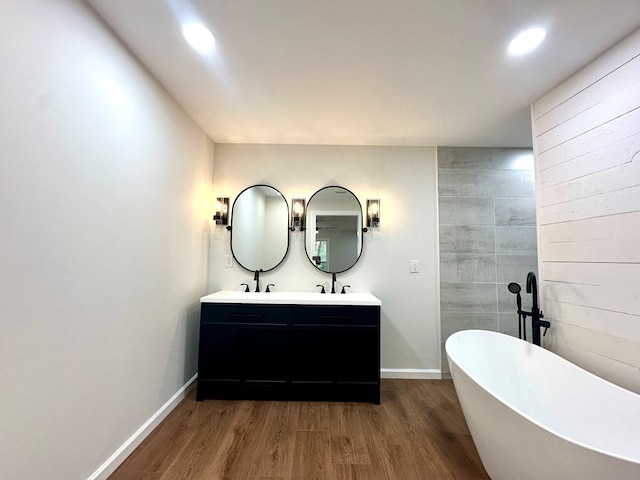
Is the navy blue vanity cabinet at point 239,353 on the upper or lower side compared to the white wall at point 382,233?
lower

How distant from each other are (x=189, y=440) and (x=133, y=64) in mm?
2379

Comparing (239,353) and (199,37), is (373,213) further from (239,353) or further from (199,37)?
(199,37)

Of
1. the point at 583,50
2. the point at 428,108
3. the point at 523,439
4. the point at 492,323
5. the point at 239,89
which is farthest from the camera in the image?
the point at 492,323

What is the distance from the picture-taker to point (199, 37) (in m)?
1.57

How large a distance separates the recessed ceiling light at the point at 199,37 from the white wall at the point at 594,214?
7.46 ft

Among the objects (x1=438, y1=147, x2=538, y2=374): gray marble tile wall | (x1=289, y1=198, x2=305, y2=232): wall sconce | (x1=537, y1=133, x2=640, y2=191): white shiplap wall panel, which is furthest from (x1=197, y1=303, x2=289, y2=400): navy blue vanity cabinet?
(x1=537, y1=133, x2=640, y2=191): white shiplap wall panel

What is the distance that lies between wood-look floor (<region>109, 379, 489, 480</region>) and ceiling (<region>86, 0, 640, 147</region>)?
2386mm

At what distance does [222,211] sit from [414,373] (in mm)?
2553

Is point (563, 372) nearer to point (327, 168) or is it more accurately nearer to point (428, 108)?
point (428, 108)

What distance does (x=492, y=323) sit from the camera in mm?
2908

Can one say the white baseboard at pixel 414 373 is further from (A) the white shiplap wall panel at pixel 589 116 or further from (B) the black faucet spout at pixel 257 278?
(A) the white shiplap wall panel at pixel 589 116

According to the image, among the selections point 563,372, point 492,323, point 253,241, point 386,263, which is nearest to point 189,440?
point 253,241

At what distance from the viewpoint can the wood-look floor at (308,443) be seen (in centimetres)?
160

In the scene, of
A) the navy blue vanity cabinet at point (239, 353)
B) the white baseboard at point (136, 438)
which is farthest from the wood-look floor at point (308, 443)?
the navy blue vanity cabinet at point (239, 353)
